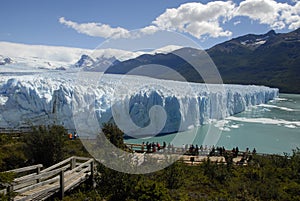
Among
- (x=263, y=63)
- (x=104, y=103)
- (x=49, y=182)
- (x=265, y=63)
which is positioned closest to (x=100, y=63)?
(x=104, y=103)

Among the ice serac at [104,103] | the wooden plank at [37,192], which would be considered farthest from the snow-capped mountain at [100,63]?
the wooden plank at [37,192]

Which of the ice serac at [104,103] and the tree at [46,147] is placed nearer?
the tree at [46,147]

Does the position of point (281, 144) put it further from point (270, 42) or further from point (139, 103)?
point (270, 42)

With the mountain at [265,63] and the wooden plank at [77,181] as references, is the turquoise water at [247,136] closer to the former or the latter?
the wooden plank at [77,181]

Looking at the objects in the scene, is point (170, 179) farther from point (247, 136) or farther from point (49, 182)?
point (247, 136)

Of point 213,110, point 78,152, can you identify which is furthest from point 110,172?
point 213,110

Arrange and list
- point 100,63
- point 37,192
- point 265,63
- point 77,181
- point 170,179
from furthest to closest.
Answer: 1. point 265,63
2. point 100,63
3. point 170,179
4. point 77,181
5. point 37,192

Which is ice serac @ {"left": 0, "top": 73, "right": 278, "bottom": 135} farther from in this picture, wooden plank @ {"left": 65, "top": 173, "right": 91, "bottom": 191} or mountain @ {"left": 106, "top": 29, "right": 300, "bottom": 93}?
mountain @ {"left": 106, "top": 29, "right": 300, "bottom": 93}

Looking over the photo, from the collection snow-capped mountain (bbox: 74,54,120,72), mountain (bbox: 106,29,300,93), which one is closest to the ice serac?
snow-capped mountain (bbox: 74,54,120,72)
